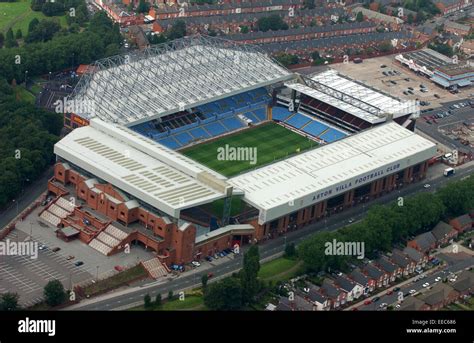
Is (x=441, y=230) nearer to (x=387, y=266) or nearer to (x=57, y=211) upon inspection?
(x=387, y=266)

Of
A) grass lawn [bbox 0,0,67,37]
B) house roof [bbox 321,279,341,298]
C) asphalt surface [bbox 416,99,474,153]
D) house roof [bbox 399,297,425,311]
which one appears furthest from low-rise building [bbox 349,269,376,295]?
grass lawn [bbox 0,0,67,37]

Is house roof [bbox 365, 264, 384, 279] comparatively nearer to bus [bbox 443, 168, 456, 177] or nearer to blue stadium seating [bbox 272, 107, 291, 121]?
bus [bbox 443, 168, 456, 177]

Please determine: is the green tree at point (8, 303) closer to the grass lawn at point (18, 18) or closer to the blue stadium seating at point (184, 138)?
the blue stadium seating at point (184, 138)

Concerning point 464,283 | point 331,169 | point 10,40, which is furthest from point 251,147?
point 10,40

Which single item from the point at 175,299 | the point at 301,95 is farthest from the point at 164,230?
the point at 301,95

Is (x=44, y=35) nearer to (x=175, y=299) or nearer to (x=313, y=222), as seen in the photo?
(x=313, y=222)

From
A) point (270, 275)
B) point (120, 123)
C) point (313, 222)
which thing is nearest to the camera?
point (270, 275)
